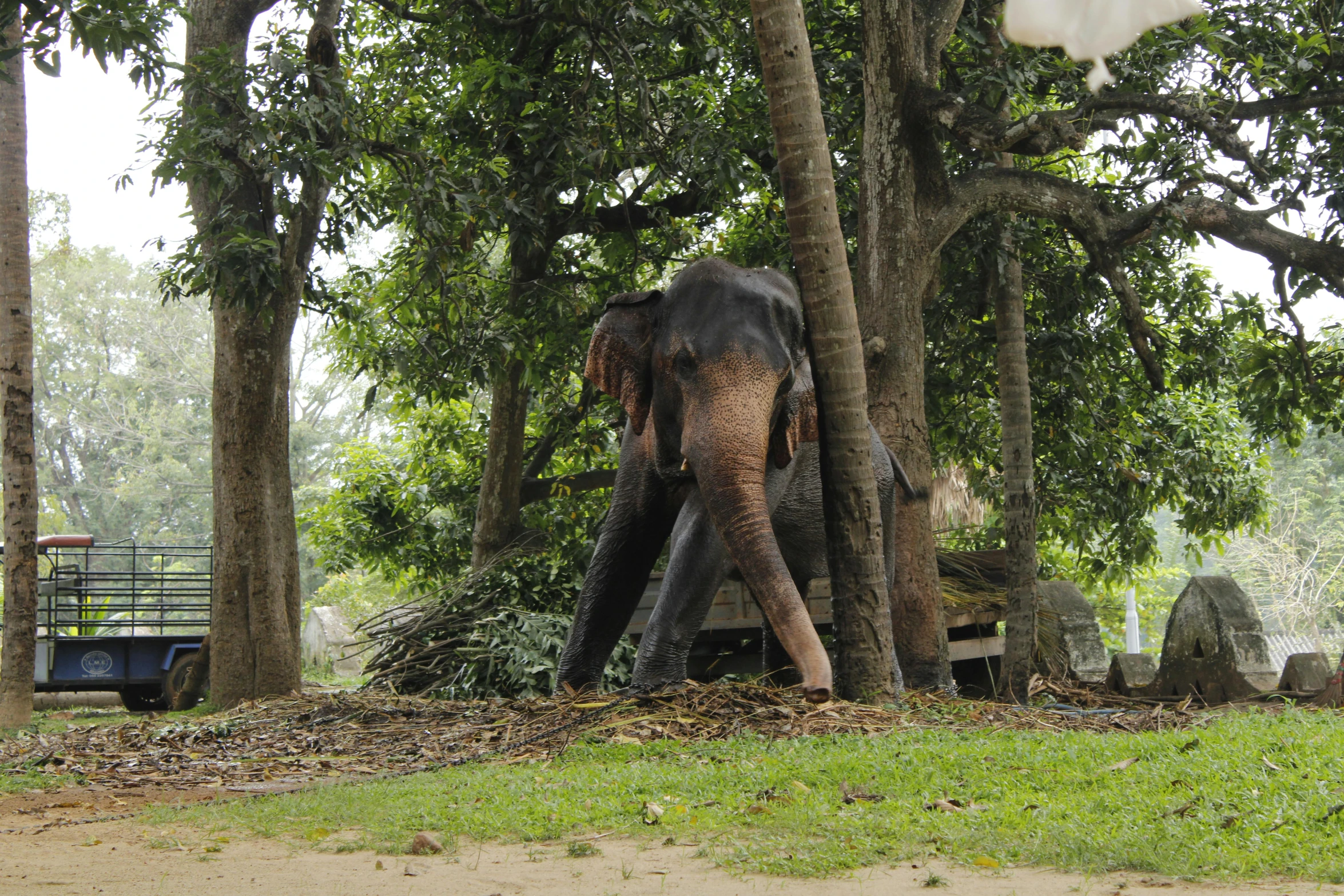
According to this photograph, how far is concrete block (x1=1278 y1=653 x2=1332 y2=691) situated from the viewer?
774 centimetres

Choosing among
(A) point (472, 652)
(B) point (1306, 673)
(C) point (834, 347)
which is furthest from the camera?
(A) point (472, 652)

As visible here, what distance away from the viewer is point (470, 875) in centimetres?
345

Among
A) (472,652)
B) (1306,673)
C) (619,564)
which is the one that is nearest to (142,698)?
(472,652)

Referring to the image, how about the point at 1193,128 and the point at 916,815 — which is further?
the point at 1193,128

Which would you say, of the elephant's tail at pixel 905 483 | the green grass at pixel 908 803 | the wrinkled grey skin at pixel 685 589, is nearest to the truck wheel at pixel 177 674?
the elephant's tail at pixel 905 483

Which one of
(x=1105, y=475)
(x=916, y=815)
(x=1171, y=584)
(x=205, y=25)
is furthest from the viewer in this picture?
(x=1171, y=584)

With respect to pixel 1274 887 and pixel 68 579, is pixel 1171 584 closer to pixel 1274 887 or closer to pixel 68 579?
pixel 68 579

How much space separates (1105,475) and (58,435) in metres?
36.2

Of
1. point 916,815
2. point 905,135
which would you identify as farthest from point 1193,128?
point 916,815

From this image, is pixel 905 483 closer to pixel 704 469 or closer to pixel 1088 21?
pixel 704 469

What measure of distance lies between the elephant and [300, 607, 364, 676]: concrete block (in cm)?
1829

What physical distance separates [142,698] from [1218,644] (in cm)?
1258

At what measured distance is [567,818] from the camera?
4.05m

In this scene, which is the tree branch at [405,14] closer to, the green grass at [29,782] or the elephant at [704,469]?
the elephant at [704,469]
